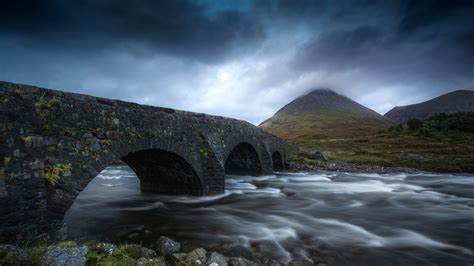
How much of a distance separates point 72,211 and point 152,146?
13.3 feet

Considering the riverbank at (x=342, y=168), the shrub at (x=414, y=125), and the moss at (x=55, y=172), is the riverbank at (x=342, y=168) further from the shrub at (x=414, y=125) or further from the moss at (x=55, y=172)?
the shrub at (x=414, y=125)

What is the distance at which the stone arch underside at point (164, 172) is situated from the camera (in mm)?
11852

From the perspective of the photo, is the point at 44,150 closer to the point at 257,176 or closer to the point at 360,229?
the point at 360,229

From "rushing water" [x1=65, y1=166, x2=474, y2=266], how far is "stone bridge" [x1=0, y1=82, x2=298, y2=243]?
178cm

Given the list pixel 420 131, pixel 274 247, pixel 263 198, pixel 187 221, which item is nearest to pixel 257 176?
pixel 263 198

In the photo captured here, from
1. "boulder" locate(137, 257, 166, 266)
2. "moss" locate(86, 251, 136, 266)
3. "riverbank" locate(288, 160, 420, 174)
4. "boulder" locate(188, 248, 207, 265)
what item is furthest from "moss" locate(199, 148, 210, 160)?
"riverbank" locate(288, 160, 420, 174)

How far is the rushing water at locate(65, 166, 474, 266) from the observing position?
718 cm

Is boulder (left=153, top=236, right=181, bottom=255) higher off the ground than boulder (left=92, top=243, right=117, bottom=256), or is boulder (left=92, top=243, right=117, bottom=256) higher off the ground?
boulder (left=92, top=243, right=117, bottom=256)

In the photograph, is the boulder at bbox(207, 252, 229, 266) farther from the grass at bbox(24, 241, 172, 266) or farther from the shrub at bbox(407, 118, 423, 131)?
the shrub at bbox(407, 118, 423, 131)

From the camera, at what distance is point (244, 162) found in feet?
76.3

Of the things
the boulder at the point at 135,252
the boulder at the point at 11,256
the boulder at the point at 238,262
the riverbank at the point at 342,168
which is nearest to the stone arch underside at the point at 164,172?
the boulder at the point at 135,252

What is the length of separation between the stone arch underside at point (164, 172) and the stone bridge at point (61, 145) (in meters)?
0.08

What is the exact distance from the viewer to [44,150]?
6438 mm

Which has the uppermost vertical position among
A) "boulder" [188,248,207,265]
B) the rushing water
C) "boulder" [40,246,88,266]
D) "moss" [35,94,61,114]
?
"moss" [35,94,61,114]
